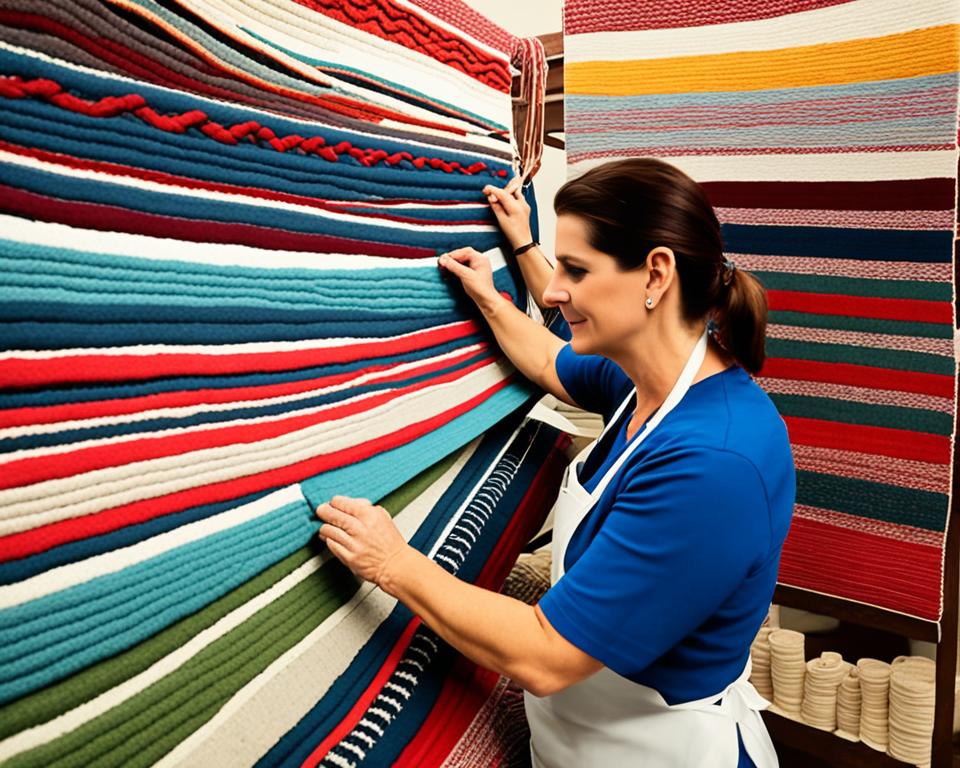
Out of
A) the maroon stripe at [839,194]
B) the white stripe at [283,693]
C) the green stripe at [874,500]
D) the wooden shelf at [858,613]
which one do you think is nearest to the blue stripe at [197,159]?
the white stripe at [283,693]

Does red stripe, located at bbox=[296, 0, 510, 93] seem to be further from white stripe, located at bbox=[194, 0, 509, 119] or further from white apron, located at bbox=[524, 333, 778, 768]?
white apron, located at bbox=[524, 333, 778, 768]

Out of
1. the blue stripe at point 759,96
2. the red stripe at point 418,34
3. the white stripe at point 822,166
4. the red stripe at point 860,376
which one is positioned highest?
the red stripe at point 418,34

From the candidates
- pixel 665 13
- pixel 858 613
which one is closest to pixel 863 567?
pixel 858 613

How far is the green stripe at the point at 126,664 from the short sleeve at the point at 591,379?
0.60 m

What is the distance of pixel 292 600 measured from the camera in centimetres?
78

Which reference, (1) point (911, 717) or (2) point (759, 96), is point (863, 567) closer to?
(1) point (911, 717)

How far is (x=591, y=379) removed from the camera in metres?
1.33

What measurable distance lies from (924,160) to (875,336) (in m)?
0.27

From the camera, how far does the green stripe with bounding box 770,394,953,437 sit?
4.04 ft

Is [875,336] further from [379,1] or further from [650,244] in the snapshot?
[379,1]

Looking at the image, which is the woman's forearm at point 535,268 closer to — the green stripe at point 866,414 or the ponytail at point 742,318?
the ponytail at point 742,318

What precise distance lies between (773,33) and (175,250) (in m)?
1.01

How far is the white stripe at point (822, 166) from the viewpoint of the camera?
1164 millimetres

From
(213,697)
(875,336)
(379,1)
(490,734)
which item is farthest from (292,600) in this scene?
(875,336)
